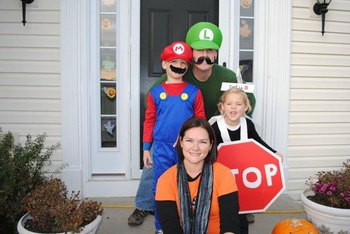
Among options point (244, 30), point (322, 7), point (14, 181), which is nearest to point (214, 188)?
point (14, 181)

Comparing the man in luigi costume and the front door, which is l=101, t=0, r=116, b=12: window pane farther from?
the man in luigi costume

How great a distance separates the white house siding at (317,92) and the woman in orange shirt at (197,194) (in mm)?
2043

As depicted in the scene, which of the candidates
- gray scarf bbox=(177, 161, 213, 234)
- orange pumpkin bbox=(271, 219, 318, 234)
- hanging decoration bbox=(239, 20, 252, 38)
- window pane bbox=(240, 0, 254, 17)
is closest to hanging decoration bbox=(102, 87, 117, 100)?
hanging decoration bbox=(239, 20, 252, 38)

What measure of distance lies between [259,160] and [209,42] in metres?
0.88

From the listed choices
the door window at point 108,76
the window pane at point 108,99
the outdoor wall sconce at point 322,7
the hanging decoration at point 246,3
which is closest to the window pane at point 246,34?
the hanging decoration at point 246,3

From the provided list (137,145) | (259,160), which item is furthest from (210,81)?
(137,145)

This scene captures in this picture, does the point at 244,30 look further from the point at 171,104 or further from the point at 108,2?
the point at 171,104

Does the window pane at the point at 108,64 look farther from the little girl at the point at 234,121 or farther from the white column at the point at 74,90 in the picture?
the little girl at the point at 234,121

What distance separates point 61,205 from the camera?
2078 millimetres

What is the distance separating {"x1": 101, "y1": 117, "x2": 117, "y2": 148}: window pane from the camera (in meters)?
3.51

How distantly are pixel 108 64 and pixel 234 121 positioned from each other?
1.73 m

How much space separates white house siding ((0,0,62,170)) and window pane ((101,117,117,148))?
452 millimetres

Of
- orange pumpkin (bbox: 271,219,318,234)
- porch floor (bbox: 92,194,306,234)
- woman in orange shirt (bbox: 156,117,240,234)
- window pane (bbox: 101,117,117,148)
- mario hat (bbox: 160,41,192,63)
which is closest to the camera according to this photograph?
woman in orange shirt (bbox: 156,117,240,234)

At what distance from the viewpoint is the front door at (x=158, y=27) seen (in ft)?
11.4
